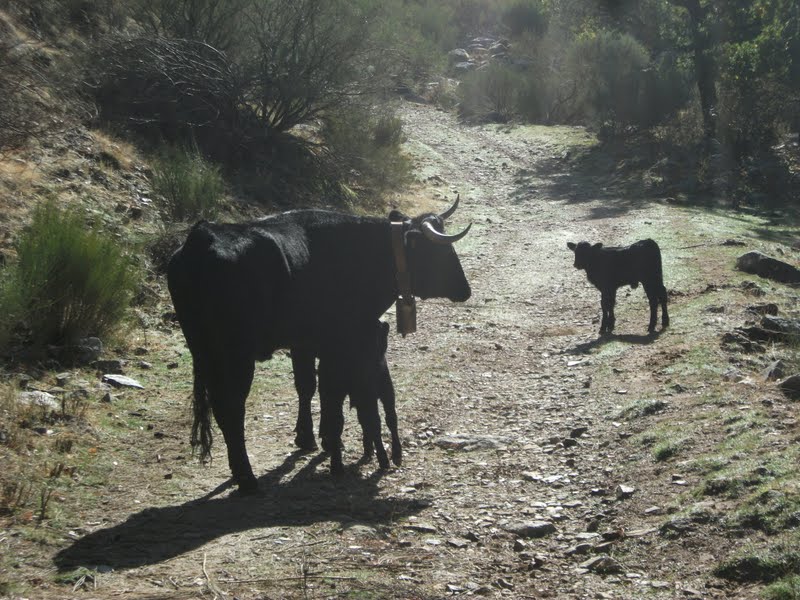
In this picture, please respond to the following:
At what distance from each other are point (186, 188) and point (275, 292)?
9.42 m

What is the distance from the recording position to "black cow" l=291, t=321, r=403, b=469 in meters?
7.85

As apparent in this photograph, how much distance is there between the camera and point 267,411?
989cm

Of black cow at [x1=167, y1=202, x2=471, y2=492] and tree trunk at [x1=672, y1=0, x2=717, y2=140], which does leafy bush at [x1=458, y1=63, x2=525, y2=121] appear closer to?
tree trunk at [x1=672, y1=0, x2=717, y2=140]

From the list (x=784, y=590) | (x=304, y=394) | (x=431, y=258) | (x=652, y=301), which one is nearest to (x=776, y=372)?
(x=431, y=258)

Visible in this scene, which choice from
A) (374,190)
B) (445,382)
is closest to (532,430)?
(445,382)

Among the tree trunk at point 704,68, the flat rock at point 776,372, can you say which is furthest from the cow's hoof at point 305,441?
the tree trunk at point 704,68

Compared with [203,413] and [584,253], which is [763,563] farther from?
[584,253]

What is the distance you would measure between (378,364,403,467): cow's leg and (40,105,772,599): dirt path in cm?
15

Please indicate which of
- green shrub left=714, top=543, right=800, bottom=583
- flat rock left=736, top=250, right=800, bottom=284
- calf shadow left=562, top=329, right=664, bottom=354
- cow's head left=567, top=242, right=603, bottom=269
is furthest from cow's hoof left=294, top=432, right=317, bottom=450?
flat rock left=736, top=250, right=800, bottom=284

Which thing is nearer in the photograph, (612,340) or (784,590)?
(784,590)

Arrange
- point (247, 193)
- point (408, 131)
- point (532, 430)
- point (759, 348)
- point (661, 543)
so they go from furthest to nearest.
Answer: point (408, 131) → point (247, 193) → point (759, 348) → point (532, 430) → point (661, 543)

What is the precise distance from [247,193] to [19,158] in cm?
587

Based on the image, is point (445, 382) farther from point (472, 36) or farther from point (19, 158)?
point (472, 36)

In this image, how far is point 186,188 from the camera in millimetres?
16047
